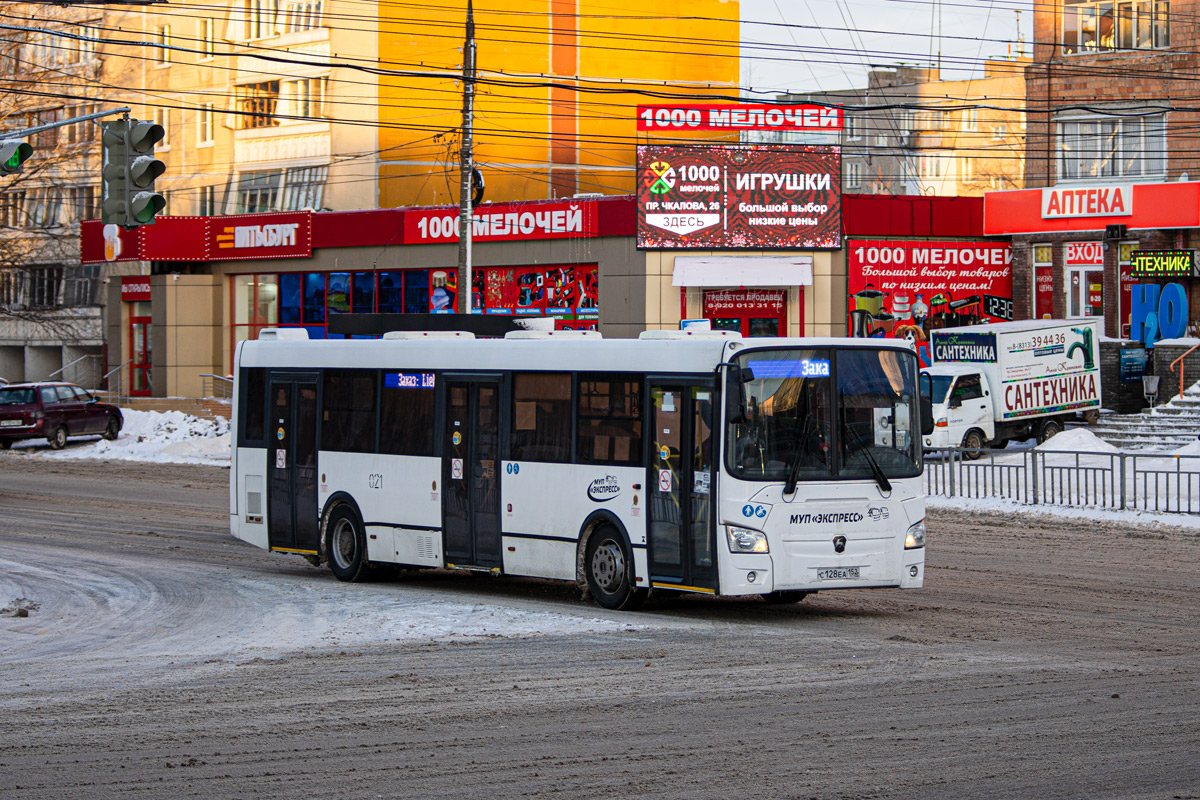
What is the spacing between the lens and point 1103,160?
4241 centimetres

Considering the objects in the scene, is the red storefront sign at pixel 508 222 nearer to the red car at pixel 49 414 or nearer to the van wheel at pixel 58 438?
the red car at pixel 49 414

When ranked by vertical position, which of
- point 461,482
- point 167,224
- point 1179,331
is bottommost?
point 461,482

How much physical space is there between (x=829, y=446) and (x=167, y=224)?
39.1 metres

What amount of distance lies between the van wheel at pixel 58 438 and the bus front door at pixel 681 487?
31.4m

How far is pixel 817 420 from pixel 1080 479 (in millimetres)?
11292

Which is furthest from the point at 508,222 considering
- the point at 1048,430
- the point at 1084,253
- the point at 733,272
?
the point at 1084,253

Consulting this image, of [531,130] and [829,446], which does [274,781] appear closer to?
[829,446]

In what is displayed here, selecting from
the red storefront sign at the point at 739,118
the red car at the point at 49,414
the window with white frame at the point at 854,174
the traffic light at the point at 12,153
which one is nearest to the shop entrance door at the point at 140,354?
the red car at the point at 49,414

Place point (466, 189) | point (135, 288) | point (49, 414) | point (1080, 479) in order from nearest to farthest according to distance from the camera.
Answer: point (1080, 479)
point (466, 189)
point (49, 414)
point (135, 288)

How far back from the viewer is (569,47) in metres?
55.3

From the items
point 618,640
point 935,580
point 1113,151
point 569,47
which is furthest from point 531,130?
point 618,640

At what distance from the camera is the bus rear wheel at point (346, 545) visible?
16609mm

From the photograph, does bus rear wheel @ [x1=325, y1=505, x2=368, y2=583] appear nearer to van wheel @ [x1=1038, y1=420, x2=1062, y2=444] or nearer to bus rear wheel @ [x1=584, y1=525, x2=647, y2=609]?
bus rear wheel @ [x1=584, y1=525, x2=647, y2=609]

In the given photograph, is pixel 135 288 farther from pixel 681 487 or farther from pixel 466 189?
pixel 681 487
